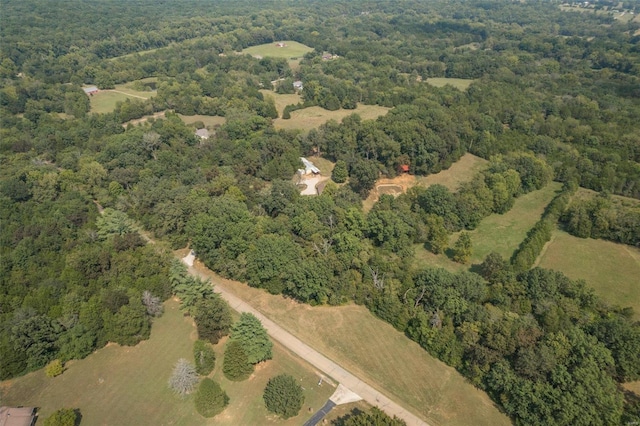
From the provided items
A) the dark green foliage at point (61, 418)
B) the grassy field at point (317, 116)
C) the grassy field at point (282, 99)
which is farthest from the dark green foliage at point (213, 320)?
the grassy field at point (282, 99)

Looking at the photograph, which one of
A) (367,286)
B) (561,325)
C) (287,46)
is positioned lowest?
(287,46)

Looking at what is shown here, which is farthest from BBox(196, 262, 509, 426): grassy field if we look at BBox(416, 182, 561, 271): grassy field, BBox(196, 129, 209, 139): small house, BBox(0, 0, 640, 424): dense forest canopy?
BBox(196, 129, 209, 139): small house

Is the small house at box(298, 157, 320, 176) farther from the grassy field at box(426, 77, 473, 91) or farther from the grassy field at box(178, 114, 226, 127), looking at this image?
the grassy field at box(426, 77, 473, 91)

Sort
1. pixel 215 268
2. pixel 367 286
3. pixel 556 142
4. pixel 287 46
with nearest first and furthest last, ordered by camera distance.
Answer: pixel 367 286, pixel 215 268, pixel 556 142, pixel 287 46

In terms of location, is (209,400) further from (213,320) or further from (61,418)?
(61,418)

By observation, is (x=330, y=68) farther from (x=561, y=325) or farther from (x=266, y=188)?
(x=561, y=325)

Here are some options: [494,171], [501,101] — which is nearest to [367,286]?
[494,171]
